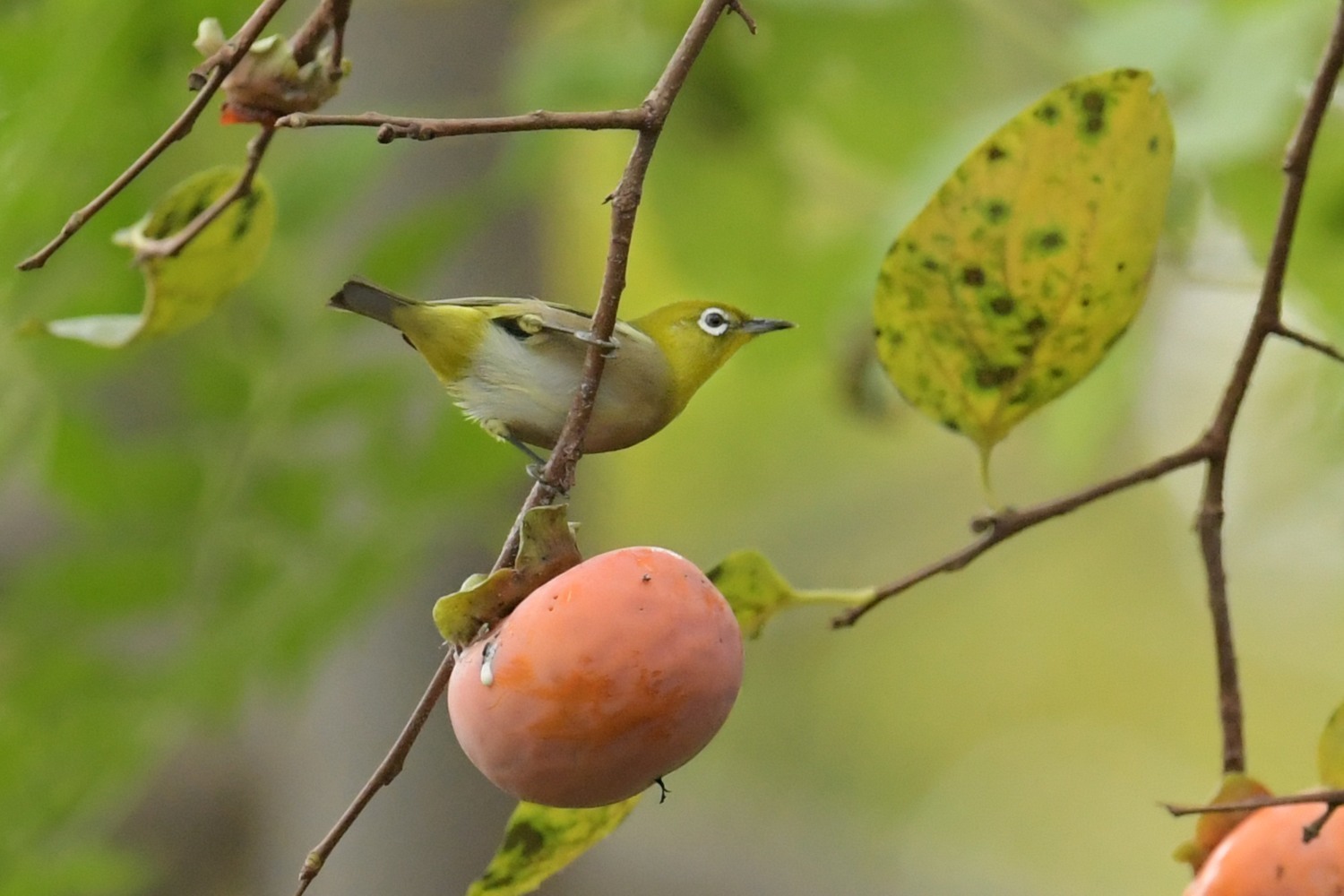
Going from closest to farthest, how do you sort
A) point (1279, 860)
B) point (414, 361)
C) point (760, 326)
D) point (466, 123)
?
point (466, 123) → point (1279, 860) → point (760, 326) → point (414, 361)

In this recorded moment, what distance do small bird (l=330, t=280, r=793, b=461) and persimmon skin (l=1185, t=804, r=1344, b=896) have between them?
0.24 m

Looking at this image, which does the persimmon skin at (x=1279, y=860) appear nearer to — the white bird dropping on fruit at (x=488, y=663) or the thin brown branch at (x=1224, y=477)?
the thin brown branch at (x=1224, y=477)

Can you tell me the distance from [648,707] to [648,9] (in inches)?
30.2

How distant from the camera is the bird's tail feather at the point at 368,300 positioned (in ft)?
1.66

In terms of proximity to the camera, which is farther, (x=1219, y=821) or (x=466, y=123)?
(x=1219, y=821)

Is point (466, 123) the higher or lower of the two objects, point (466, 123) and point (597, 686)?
the higher

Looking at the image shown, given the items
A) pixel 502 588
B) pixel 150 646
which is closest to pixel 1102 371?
pixel 502 588

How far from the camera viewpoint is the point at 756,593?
1.80 ft

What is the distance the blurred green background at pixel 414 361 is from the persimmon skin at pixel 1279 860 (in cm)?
→ 23

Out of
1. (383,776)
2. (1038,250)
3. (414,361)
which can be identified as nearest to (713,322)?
(1038,250)

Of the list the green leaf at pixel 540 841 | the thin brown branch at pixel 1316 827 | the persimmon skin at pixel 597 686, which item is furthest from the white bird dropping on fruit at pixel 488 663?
the thin brown branch at pixel 1316 827

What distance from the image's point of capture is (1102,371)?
0.92 m

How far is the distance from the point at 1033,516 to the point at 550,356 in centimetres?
18

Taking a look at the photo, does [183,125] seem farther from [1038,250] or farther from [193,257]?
[1038,250]
